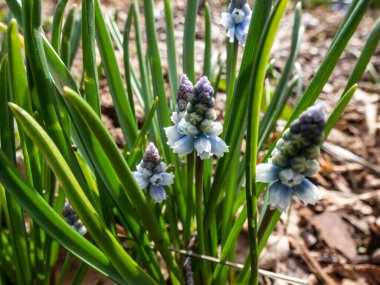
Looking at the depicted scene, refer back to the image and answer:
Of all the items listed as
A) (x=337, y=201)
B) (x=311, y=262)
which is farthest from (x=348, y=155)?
(x=311, y=262)

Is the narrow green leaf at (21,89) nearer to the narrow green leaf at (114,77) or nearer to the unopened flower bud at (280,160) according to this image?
the narrow green leaf at (114,77)

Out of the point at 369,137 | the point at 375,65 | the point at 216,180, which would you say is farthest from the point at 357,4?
the point at 375,65

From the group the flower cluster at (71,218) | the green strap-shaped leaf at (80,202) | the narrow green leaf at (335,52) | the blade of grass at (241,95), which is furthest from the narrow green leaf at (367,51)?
the flower cluster at (71,218)

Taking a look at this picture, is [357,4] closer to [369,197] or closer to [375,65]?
[369,197]

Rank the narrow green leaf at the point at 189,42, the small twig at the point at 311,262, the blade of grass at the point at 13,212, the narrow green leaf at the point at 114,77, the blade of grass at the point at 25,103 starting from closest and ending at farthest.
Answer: the blade of grass at the point at 25,103
the blade of grass at the point at 13,212
the narrow green leaf at the point at 114,77
the narrow green leaf at the point at 189,42
the small twig at the point at 311,262

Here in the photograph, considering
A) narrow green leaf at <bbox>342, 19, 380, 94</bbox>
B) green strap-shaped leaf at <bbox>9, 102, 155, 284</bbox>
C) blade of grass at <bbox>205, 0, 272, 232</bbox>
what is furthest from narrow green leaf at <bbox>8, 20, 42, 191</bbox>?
narrow green leaf at <bbox>342, 19, 380, 94</bbox>

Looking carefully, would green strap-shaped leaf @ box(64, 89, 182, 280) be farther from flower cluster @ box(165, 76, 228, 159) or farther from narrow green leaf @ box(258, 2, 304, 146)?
narrow green leaf @ box(258, 2, 304, 146)

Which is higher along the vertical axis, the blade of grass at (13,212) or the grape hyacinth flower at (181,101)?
the grape hyacinth flower at (181,101)
